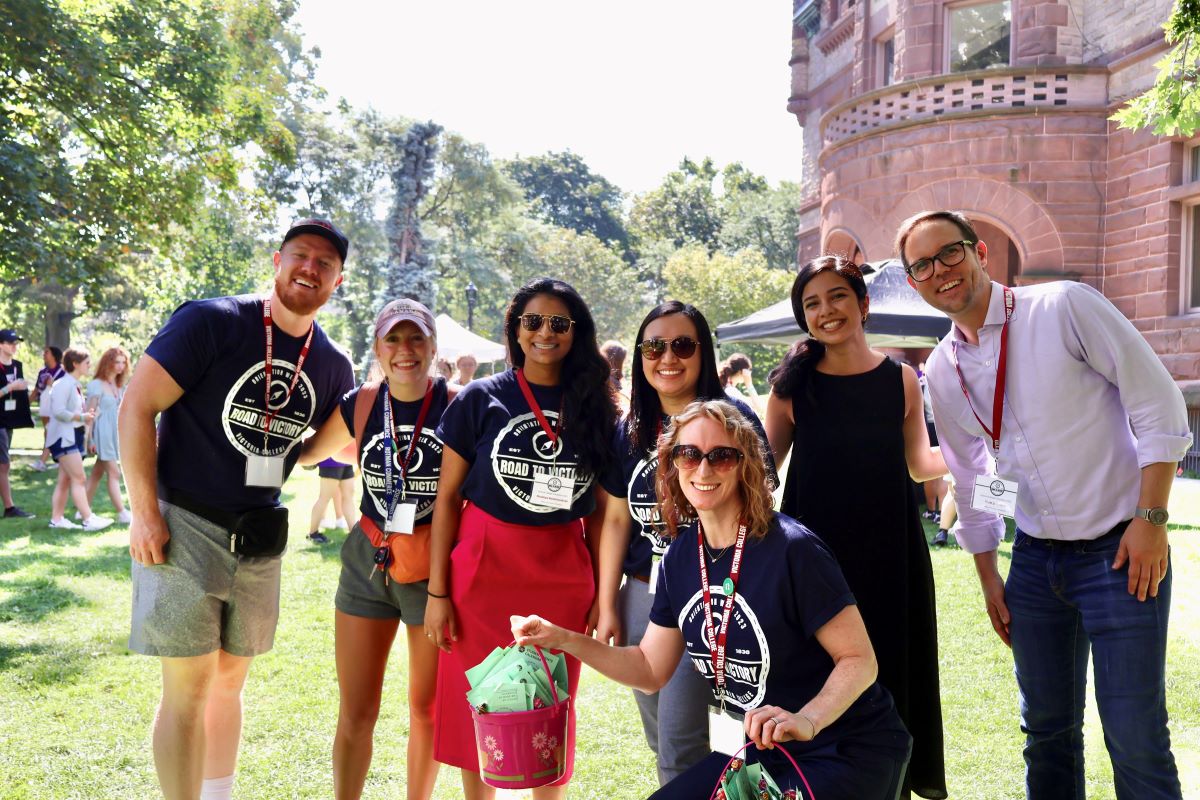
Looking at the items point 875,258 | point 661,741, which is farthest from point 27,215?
point 875,258

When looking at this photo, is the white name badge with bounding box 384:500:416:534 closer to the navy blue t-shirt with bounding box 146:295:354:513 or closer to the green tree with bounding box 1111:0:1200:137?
the navy blue t-shirt with bounding box 146:295:354:513

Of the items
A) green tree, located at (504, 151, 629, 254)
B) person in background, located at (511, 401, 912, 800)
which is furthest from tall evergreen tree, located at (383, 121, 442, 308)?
person in background, located at (511, 401, 912, 800)

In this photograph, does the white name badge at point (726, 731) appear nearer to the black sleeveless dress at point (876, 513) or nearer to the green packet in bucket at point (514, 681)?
the green packet in bucket at point (514, 681)

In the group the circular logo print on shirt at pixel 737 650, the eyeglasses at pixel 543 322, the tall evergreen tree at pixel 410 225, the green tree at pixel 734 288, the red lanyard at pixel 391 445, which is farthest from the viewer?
the tall evergreen tree at pixel 410 225

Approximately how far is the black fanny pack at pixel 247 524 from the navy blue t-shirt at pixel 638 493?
1243 millimetres

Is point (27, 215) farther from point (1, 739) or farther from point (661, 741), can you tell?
point (661, 741)

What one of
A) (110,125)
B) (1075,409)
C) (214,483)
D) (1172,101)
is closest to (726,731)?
(1075,409)

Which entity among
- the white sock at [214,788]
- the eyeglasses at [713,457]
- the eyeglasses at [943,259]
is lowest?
the white sock at [214,788]

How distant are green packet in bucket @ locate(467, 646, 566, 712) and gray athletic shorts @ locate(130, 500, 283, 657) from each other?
1.14 m

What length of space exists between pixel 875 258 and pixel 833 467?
1628 centimetres

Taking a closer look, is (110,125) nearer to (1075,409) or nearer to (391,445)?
(391,445)

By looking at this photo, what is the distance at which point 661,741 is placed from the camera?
10.1 ft

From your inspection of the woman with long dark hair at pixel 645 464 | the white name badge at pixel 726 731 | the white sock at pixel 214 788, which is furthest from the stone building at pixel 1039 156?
the white sock at pixel 214 788

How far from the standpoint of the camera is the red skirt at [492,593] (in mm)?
3404
